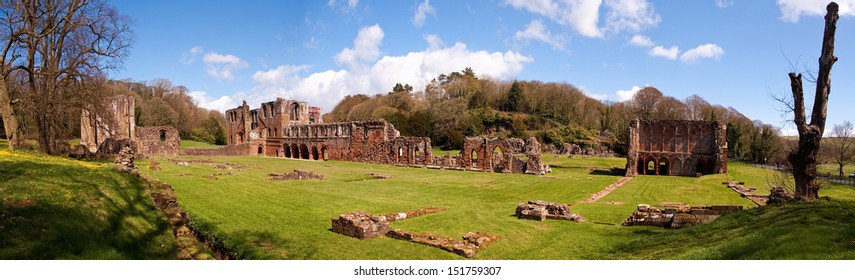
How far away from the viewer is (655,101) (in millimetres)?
75375

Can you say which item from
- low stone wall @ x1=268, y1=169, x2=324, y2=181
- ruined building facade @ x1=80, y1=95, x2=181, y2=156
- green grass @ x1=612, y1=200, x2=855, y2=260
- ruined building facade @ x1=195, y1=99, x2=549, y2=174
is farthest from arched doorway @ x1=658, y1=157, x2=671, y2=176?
ruined building facade @ x1=80, y1=95, x2=181, y2=156

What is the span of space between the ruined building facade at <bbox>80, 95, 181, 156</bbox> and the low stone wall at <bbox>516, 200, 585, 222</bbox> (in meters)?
30.6

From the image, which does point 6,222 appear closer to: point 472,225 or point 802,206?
point 472,225

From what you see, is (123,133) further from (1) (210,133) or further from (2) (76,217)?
(2) (76,217)

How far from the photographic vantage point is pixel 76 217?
838cm

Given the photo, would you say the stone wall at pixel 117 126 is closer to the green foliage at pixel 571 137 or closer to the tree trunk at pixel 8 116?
the tree trunk at pixel 8 116

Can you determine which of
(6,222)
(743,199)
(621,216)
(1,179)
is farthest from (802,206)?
(1,179)

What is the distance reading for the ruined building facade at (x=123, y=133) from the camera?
36.7 metres

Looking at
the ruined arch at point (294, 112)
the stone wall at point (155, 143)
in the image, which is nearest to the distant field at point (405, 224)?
the stone wall at point (155, 143)

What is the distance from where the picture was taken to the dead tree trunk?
477 inches

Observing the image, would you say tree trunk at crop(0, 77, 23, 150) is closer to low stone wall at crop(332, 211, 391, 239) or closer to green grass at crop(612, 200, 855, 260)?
low stone wall at crop(332, 211, 391, 239)

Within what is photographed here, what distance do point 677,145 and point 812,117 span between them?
32254mm

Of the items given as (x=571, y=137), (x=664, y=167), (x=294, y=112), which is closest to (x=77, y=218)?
(x=664, y=167)

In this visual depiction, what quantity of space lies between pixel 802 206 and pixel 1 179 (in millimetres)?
16491
